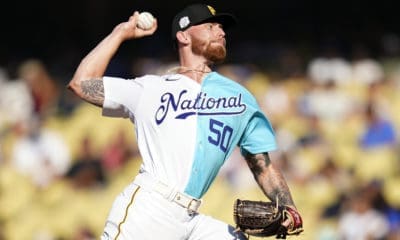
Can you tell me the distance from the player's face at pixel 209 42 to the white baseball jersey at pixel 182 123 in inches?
11.6

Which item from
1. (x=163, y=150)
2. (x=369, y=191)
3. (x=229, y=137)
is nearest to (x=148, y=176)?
(x=163, y=150)

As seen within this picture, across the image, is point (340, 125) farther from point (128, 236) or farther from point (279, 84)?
point (128, 236)

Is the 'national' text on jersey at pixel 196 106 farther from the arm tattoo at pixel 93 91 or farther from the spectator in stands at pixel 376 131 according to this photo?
the spectator in stands at pixel 376 131

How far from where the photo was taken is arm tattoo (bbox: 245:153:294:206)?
5.75 meters

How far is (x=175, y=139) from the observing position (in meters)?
5.57

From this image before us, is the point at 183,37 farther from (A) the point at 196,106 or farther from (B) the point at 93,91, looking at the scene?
(B) the point at 93,91

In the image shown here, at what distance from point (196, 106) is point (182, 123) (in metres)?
0.13

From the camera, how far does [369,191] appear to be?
1073 cm

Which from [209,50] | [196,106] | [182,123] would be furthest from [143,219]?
[209,50]

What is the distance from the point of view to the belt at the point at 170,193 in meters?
5.47

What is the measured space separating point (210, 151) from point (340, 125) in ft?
18.7

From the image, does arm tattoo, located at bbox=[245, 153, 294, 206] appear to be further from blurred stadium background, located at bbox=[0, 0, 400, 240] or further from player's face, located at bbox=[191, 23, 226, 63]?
blurred stadium background, located at bbox=[0, 0, 400, 240]

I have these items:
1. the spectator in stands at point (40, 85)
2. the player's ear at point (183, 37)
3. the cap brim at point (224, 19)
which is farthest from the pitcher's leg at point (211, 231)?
the spectator in stands at point (40, 85)

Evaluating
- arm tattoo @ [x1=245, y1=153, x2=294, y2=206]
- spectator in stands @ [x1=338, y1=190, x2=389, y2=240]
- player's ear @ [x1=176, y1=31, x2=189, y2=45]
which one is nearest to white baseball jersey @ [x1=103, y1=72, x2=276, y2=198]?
arm tattoo @ [x1=245, y1=153, x2=294, y2=206]
